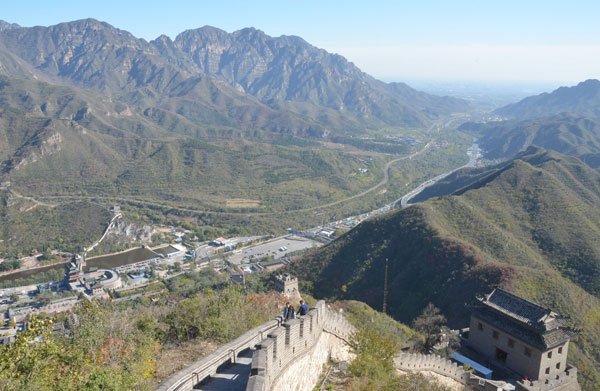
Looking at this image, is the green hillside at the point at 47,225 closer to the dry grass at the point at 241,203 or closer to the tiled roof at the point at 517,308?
the dry grass at the point at 241,203

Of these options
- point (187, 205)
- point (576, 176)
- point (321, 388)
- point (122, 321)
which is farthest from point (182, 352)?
point (187, 205)

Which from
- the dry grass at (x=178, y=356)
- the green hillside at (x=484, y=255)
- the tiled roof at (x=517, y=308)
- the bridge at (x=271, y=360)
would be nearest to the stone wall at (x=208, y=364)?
the bridge at (x=271, y=360)

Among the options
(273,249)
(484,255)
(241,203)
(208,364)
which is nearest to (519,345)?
(208,364)

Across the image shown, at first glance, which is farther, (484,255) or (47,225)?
(47,225)

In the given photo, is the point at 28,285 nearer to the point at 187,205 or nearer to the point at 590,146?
the point at 187,205

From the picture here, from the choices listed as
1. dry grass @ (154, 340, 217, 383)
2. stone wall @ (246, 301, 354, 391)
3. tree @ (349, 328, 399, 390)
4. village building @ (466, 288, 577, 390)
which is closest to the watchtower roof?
village building @ (466, 288, 577, 390)

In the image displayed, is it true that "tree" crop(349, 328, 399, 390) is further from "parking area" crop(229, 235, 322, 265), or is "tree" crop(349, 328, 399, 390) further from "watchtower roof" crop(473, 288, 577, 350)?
"parking area" crop(229, 235, 322, 265)

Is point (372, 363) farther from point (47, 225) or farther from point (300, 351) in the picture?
point (47, 225)
